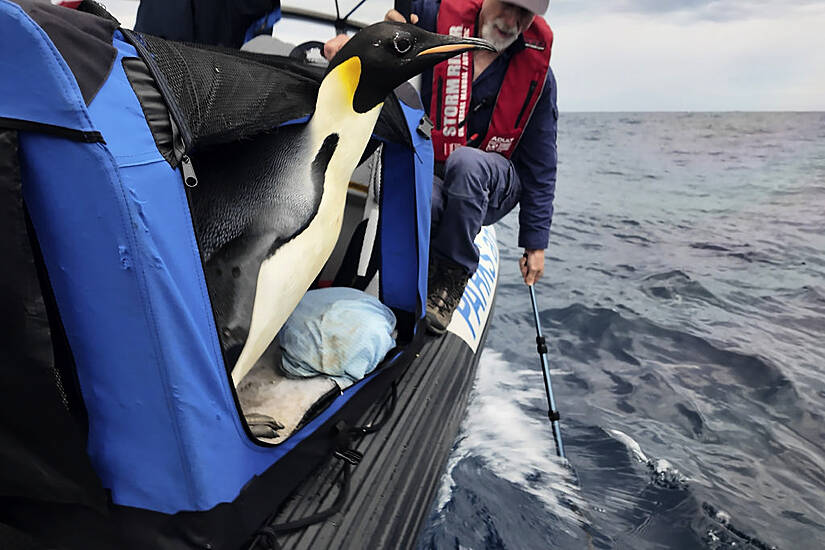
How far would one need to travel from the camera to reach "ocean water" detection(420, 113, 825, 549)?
188cm

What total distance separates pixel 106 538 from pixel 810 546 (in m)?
2.27

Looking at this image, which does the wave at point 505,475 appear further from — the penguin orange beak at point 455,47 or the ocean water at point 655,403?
the penguin orange beak at point 455,47

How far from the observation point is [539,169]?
2391 millimetres

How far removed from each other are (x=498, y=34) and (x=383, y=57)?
1.29 meters

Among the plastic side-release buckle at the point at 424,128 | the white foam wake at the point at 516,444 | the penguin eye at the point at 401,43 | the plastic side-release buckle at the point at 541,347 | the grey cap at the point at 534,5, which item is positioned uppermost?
the grey cap at the point at 534,5

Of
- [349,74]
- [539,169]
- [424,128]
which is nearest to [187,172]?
[349,74]

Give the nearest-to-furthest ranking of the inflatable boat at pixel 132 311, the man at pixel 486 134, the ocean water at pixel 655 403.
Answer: the inflatable boat at pixel 132 311 < the ocean water at pixel 655 403 < the man at pixel 486 134

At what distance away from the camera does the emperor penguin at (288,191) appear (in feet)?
3.13

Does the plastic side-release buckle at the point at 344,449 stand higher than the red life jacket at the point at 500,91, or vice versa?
the red life jacket at the point at 500,91

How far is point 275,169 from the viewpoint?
107 cm

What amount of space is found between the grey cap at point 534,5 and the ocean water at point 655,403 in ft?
5.96

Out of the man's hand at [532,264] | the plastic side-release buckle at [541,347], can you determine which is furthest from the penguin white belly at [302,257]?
the plastic side-release buckle at [541,347]

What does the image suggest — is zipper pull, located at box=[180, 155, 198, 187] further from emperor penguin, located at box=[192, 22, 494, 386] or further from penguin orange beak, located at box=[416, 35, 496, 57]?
penguin orange beak, located at box=[416, 35, 496, 57]

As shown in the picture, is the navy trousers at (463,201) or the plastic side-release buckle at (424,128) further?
the navy trousers at (463,201)
